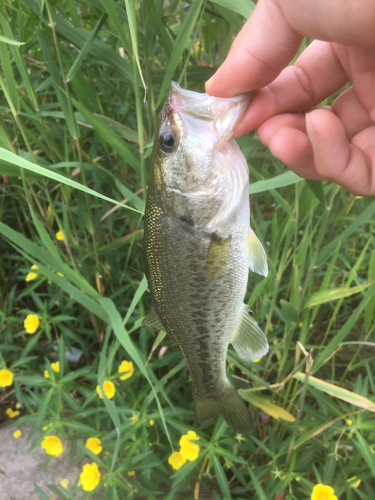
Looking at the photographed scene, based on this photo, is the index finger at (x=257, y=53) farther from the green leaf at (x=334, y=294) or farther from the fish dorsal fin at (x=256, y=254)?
the green leaf at (x=334, y=294)

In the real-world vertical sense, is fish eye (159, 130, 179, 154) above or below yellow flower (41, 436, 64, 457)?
above

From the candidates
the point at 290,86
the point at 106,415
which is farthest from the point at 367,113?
the point at 106,415

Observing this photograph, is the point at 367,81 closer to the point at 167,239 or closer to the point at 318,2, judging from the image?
the point at 318,2

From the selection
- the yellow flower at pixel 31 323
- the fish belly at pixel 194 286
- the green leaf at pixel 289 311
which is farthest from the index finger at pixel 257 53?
the yellow flower at pixel 31 323

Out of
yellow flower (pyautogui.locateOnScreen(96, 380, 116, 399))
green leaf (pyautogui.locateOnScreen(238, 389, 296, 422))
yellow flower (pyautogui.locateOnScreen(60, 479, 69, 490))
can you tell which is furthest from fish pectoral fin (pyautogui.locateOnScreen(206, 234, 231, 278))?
yellow flower (pyautogui.locateOnScreen(60, 479, 69, 490))

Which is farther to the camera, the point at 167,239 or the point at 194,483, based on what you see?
the point at 194,483

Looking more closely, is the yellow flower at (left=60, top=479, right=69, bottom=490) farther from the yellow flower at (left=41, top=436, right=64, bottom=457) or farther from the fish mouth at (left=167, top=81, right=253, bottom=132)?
the fish mouth at (left=167, top=81, right=253, bottom=132)

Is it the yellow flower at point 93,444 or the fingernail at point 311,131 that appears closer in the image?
the fingernail at point 311,131
